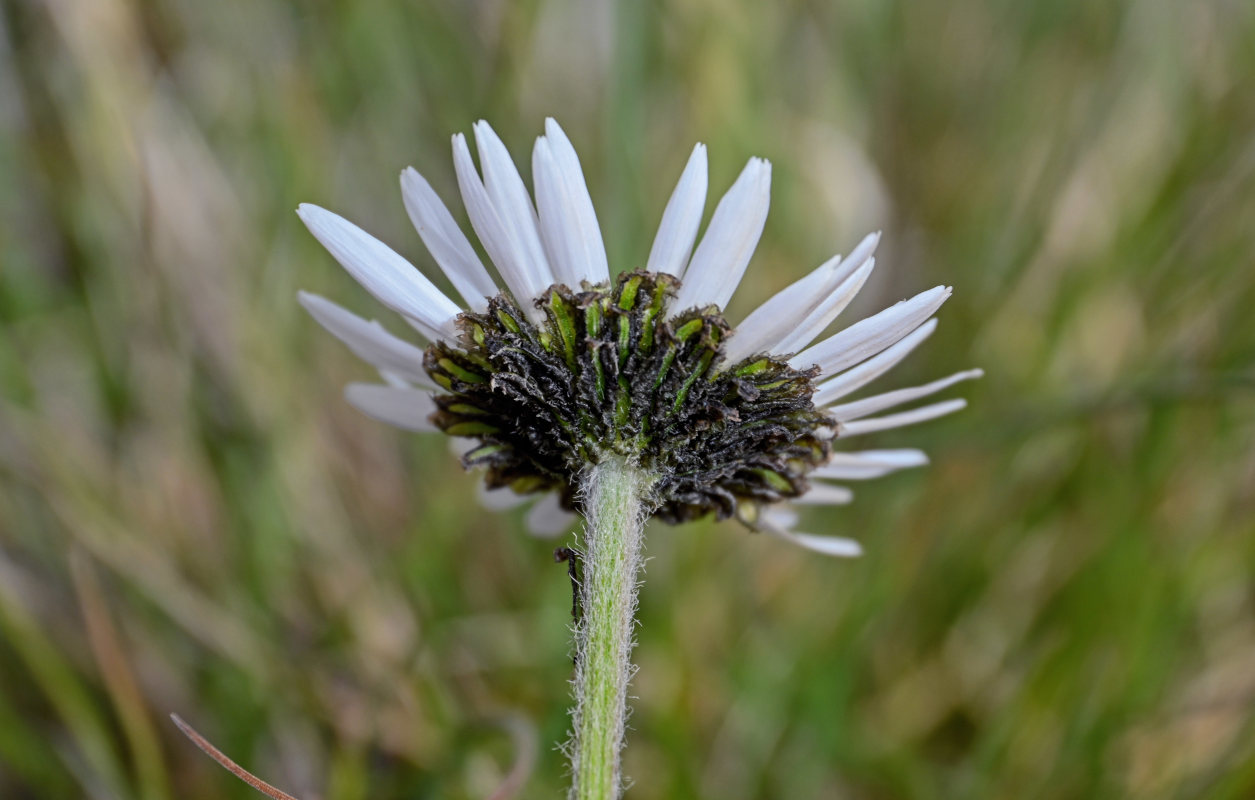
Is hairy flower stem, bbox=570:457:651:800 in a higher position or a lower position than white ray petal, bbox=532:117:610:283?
lower

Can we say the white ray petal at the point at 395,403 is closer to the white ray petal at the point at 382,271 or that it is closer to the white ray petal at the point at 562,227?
the white ray petal at the point at 382,271

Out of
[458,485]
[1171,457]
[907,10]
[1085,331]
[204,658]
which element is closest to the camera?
[204,658]

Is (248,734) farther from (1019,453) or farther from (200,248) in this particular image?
(1019,453)

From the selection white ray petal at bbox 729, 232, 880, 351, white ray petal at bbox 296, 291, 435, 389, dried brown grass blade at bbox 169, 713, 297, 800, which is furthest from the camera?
white ray petal at bbox 296, 291, 435, 389

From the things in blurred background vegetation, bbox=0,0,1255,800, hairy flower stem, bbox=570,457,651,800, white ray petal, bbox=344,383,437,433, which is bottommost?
hairy flower stem, bbox=570,457,651,800

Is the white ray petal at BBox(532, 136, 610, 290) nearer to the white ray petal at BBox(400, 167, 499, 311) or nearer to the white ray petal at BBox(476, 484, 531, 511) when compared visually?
the white ray petal at BBox(400, 167, 499, 311)

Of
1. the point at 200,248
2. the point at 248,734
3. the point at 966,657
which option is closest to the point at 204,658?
the point at 248,734

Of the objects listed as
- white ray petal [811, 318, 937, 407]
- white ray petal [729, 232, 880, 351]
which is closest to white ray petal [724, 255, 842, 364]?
white ray petal [729, 232, 880, 351]
